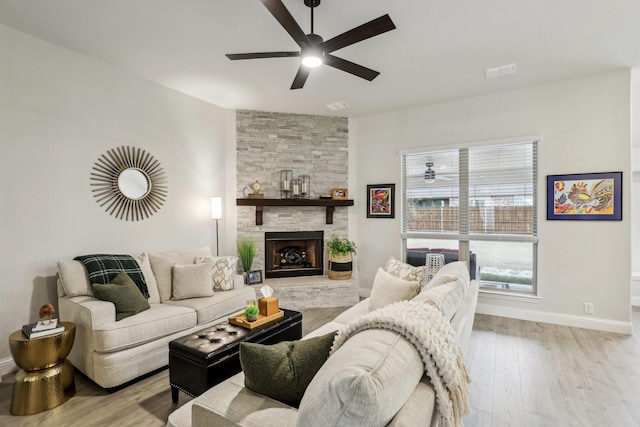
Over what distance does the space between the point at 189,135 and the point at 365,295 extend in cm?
358

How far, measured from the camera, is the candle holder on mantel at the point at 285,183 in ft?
16.2

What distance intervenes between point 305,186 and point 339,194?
1.86 feet

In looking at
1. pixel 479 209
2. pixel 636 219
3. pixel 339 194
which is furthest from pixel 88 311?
pixel 636 219

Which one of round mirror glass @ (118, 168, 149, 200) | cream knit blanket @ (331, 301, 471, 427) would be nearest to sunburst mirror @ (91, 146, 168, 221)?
round mirror glass @ (118, 168, 149, 200)

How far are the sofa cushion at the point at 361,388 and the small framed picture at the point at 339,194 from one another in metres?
4.07

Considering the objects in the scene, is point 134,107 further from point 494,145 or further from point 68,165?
point 494,145

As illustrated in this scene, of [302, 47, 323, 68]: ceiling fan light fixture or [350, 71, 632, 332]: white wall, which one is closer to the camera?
[302, 47, 323, 68]: ceiling fan light fixture

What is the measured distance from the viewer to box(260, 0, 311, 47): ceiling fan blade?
1.85 m

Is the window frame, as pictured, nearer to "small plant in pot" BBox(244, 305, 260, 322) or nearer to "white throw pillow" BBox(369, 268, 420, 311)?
"white throw pillow" BBox(369, 268, 420, 311)

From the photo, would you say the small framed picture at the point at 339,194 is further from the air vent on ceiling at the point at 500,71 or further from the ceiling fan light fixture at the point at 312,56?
the ceiling fan light fixture at the point at 312,56

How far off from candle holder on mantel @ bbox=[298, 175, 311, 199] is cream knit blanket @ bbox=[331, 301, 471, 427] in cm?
378

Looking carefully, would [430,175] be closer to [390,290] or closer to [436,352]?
[390,290]

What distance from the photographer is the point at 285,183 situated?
4938 millimetres

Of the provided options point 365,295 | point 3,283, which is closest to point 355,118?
point 365,295
